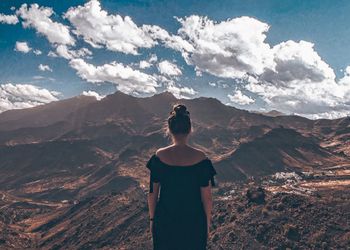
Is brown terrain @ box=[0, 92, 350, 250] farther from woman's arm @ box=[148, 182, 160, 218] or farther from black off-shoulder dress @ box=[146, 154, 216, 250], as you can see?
woman's arm @ box=[148, 182, 160, 218]

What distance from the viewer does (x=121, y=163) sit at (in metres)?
145

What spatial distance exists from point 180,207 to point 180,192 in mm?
170

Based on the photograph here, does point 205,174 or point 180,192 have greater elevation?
point 205,174

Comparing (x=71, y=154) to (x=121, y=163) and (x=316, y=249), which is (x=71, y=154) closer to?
(x=121, y=163)

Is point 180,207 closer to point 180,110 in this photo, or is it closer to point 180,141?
point 180,141

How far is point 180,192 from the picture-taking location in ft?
14.8

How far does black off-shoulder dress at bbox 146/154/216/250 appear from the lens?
176 inches

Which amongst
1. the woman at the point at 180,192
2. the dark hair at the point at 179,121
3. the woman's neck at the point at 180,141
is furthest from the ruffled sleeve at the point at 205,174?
the dark hair at the point at 179,121

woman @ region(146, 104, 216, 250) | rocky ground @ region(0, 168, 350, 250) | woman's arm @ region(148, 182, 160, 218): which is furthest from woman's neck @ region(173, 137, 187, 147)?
rocky ground @ region(0, 168, 350, 250)

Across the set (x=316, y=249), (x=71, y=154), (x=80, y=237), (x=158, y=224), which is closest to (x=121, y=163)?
(x=71, y=154)

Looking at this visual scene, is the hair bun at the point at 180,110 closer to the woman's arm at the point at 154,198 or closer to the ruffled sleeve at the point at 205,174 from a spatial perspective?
the ruffled sleeve at the point at 205,174

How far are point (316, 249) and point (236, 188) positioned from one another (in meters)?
61.6

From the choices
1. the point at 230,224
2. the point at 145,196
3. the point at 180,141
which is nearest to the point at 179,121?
the point at 180,141

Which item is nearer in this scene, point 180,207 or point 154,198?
point 180,207
